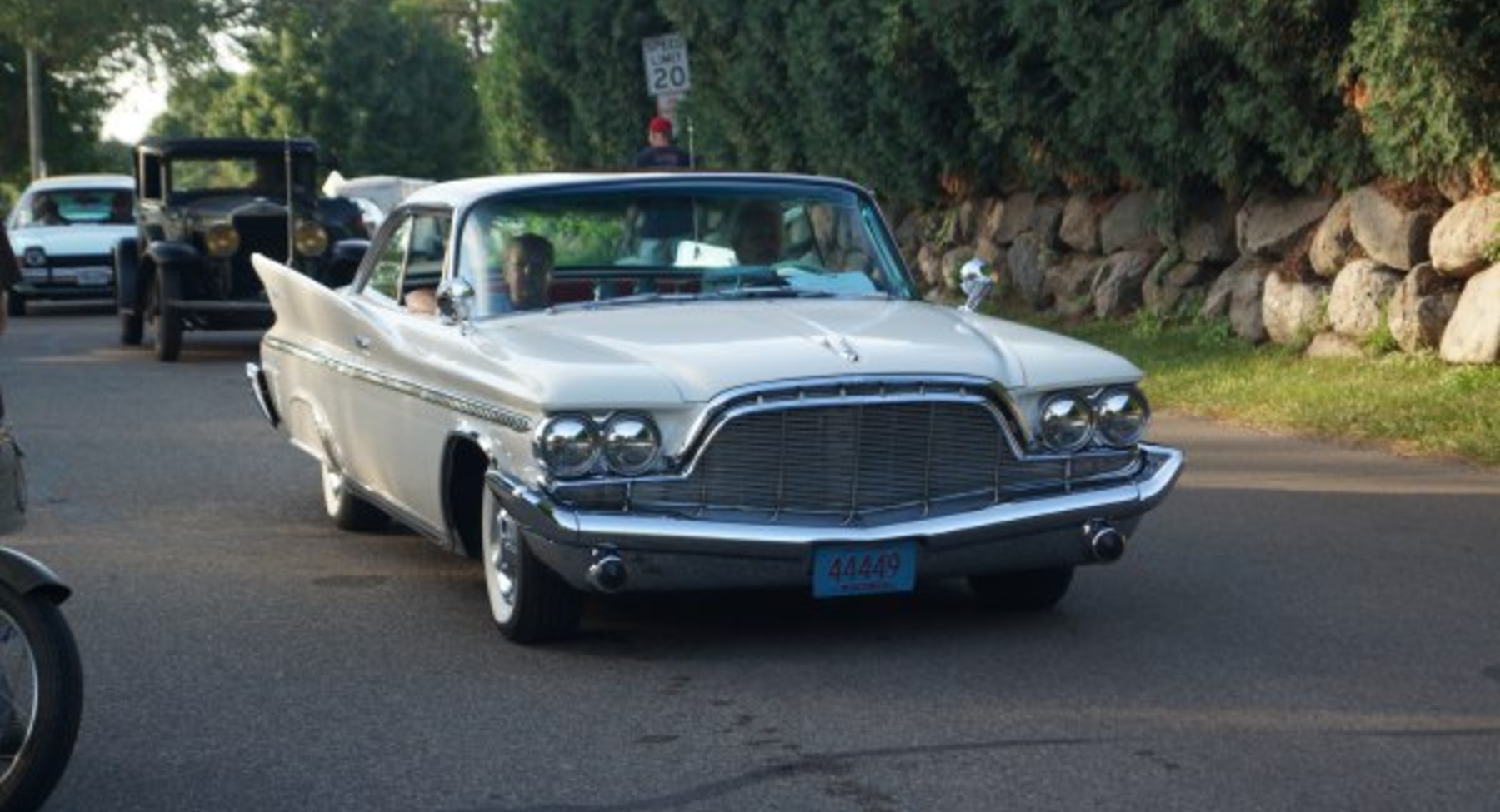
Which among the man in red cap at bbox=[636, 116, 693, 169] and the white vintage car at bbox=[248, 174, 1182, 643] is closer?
the white vintage car at bbox=[248, 174, 1182, 643]

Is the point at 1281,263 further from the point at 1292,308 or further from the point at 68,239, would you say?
the point at 68,239

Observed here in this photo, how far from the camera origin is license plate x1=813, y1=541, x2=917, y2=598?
7.58 m

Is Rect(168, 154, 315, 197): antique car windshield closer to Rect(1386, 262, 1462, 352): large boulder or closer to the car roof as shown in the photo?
the car roof

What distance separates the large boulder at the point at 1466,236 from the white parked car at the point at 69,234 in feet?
53.4

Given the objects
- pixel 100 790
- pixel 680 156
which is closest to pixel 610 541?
pixel 100 790

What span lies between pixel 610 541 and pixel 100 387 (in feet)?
36.7

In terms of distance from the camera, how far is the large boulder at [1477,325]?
1448 cm

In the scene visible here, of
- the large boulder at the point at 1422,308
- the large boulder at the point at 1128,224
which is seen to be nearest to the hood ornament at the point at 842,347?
the large boulder at the point at 1422,308

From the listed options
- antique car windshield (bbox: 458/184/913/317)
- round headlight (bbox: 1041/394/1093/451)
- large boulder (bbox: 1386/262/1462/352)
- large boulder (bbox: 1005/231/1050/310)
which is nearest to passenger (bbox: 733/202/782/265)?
antique car windshield (bbox: 458/184/913/317)

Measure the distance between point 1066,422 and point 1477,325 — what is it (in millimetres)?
7385

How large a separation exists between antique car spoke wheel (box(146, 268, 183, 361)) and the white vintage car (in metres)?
11.4

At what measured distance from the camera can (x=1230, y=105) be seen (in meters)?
16.7

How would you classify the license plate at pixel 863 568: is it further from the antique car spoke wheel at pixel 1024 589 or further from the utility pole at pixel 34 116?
the utility pole at pixel 34 116

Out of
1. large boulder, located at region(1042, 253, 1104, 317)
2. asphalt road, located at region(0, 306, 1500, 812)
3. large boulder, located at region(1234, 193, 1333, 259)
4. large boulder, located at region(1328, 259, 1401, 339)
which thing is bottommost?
large boulder, located at region(1042, 253, 1104, 317)
